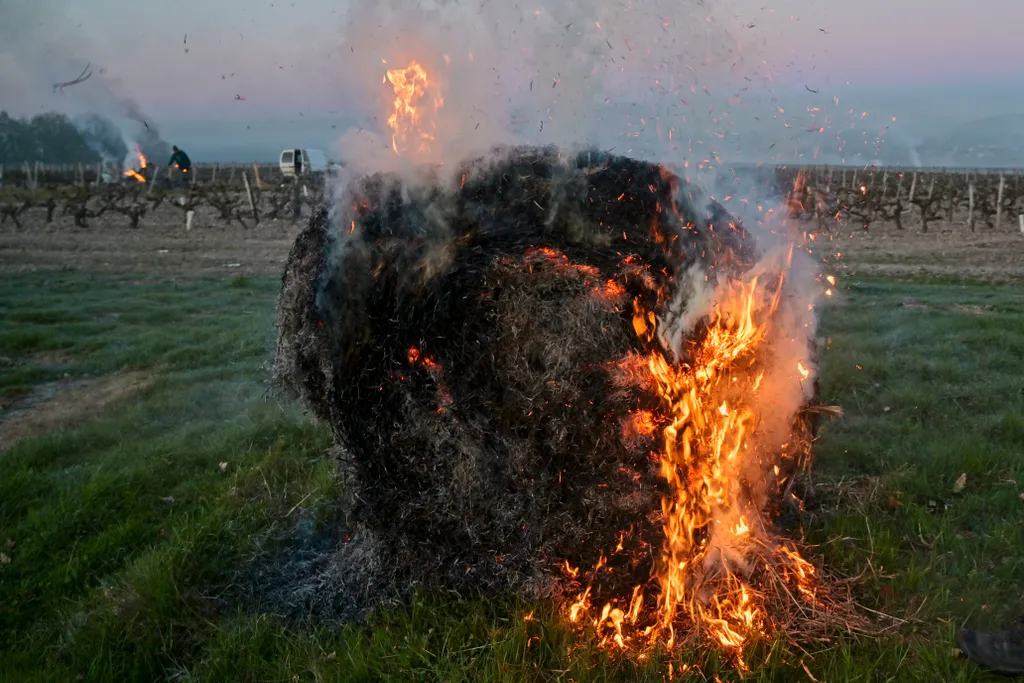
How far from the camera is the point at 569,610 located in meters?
3.37

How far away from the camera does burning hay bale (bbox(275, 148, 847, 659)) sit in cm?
323

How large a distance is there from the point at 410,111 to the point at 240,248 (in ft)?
58.9

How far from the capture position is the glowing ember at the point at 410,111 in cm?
381

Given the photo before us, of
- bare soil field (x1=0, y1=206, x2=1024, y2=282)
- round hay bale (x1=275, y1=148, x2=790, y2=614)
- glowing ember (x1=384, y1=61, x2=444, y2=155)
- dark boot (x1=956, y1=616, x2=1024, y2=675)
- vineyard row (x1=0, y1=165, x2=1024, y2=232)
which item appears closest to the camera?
dark boot (x1=956, y1=616, x2=1024, y2=675)

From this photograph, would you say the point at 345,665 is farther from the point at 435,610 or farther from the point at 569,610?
the point at 569,610

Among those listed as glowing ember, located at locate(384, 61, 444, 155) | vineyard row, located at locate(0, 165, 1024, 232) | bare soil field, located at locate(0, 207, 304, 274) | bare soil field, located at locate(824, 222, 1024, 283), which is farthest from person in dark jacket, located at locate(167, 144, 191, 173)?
glowing ember, located at locate(384, 61, 444, 155)

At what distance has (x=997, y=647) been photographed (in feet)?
10.2

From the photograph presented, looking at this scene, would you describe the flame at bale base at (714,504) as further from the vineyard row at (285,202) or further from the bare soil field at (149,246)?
the vineyard row at (285,202)

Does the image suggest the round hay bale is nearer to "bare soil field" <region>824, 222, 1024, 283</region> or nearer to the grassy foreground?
the grassy foreground

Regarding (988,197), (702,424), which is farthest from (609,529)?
(988,197)

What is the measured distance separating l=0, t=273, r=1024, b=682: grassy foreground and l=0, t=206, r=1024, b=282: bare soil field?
7.59 metres

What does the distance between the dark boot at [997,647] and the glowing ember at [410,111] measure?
324 cm

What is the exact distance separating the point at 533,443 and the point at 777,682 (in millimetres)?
1365

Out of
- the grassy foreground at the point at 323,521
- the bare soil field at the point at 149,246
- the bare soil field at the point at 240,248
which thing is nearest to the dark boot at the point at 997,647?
the grassy foreground at the point at 323,521
